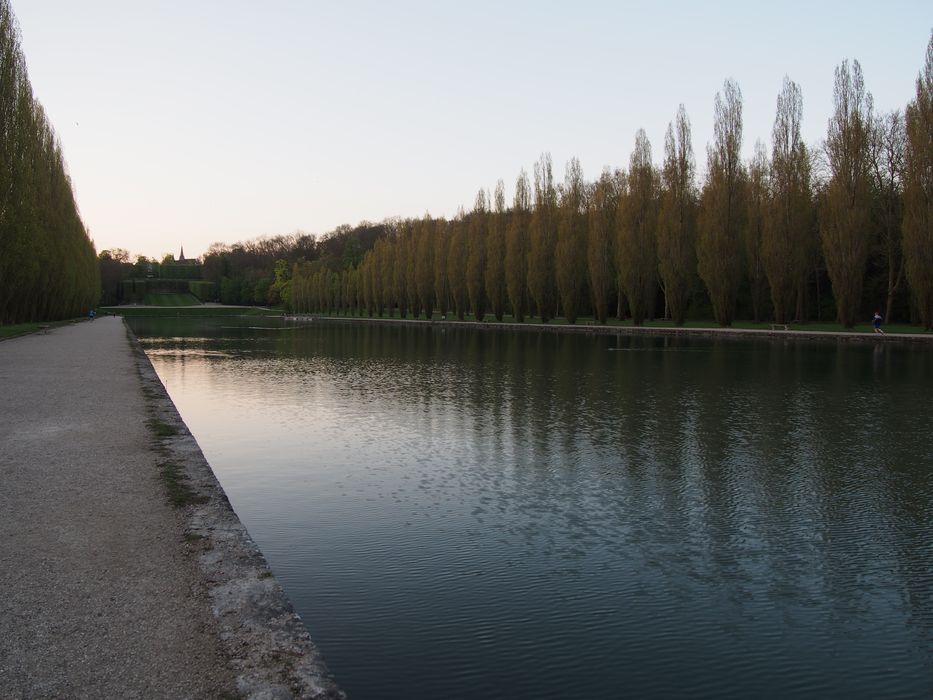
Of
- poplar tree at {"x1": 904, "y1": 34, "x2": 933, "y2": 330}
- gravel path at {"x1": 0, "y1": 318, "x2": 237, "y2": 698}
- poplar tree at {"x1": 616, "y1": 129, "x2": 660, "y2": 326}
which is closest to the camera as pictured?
gravel path at {"x1": 0, "y1": 318, "x2": 237, "y2": 698}

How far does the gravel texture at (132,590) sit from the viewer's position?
287cm

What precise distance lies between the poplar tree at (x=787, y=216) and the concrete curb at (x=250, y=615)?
32.7 metres

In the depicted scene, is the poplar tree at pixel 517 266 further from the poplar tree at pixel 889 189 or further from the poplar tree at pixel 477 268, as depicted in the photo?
the poplar tree at pixel 889 189

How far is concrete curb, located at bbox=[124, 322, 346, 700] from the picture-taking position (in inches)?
115

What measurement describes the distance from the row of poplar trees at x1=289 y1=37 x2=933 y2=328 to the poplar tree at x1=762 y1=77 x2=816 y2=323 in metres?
0.06

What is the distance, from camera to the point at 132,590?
368cm

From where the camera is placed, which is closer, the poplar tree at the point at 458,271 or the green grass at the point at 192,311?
the poplar tree at the point at 458,271

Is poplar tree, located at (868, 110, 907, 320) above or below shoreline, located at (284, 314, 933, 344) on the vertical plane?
above

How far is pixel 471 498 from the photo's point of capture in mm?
6379

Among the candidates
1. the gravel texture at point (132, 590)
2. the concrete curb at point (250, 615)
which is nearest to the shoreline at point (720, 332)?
the gravel texture at point (132, 590)

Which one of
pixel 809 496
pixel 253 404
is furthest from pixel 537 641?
pixel 253 404

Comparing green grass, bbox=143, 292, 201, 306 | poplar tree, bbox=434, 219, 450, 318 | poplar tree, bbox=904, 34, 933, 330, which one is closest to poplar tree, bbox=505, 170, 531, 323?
poplar tree, bbox=434, 219, 450, 318

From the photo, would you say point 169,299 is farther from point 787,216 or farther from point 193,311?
point 787,216

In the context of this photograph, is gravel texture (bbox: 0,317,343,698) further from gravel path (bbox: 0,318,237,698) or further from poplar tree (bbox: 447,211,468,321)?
poplar tree (bbox: 447,211,468,321)
